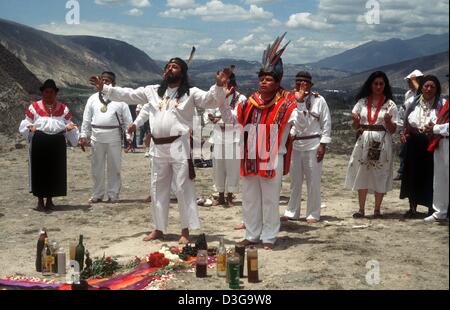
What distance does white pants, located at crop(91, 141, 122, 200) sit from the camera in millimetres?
9219

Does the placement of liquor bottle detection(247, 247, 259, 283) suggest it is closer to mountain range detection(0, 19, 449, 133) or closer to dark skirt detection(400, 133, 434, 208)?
mountain range detection(0, 19, 449, 133)

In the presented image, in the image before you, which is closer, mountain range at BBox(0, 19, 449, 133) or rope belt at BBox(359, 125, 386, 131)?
rope belt at BBox(359, 125, 386, 131)

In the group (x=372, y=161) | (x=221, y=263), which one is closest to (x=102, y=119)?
(x=372, y=161)

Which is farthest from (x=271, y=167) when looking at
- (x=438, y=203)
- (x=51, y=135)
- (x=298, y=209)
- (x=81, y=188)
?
(x=81, y=188)

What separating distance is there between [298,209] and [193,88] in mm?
2384

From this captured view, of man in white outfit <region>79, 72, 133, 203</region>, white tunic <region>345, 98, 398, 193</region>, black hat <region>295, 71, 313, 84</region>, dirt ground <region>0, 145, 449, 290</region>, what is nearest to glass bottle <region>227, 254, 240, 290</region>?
dirt ground <region>0, 145, 449, 290</region>

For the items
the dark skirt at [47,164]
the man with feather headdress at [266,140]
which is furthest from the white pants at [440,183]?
the dark skirt at [47,164]

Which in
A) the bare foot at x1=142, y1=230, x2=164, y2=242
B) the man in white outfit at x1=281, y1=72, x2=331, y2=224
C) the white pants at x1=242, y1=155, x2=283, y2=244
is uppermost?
the man in white outfit at x1=281, y1=72, x2=331, y2=224

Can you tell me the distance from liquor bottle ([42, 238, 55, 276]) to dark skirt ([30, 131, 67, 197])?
305cm

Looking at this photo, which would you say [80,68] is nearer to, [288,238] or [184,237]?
[184,237]

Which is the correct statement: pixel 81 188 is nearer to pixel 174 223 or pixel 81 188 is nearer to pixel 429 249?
pixel 174 223

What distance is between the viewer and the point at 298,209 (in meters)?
7.72

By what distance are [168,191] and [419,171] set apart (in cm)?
346

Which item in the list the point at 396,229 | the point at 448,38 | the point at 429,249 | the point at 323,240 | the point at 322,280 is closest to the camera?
the point at 448,38
